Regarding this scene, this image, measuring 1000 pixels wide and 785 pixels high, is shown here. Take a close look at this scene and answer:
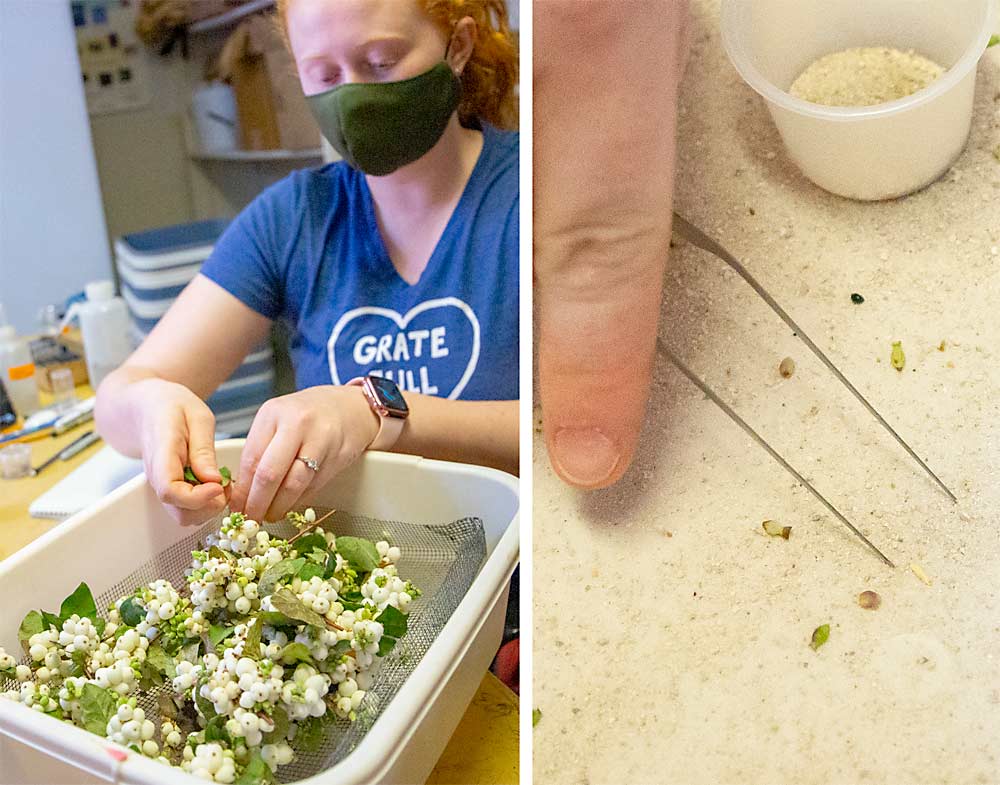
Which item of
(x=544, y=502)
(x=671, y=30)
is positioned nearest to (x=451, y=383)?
(x=544, y=502)

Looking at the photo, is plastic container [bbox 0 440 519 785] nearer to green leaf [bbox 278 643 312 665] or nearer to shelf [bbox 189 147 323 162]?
green leaf [bbox 278 643 312 665]

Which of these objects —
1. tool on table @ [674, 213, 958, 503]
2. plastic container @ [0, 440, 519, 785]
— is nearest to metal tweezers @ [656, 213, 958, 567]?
tool on table @ [674, 213, 958, 503]

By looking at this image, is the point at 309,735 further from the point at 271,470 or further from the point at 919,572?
the point at 919,572

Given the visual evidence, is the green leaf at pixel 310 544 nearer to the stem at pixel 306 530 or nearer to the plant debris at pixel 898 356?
the stem at pixel 306 530

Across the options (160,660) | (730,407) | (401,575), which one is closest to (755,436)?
(730,407)

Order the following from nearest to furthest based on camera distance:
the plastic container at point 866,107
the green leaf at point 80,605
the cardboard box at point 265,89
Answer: the plastic container at point 866,107, the green leaf at point 80,605, the cardboard box at point 265,89

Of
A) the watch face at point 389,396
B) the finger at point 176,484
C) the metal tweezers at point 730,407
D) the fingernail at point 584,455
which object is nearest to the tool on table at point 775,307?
the metal tweezers at point 730,407

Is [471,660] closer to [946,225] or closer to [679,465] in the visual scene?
[679,465]
